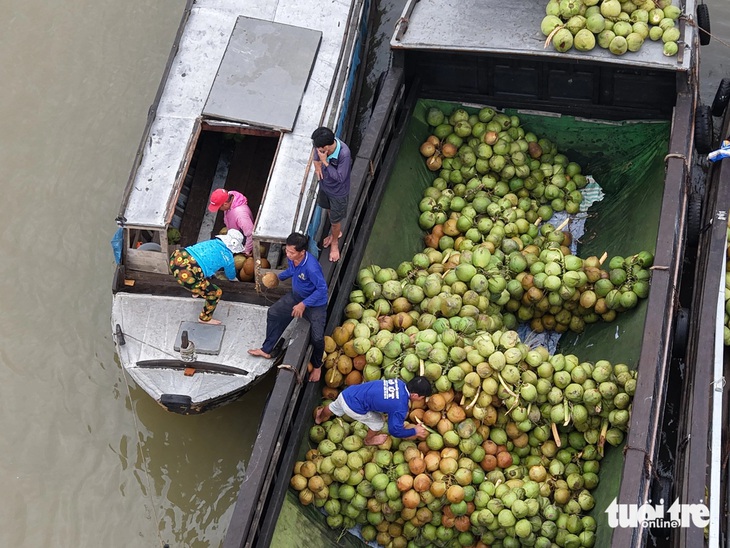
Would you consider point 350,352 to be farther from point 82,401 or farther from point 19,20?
point 19,20

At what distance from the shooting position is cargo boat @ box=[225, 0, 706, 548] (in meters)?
6.82

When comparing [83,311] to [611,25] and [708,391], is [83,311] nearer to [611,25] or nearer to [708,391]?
[611,25]

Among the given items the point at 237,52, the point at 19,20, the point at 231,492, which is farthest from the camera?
the point at 19,20

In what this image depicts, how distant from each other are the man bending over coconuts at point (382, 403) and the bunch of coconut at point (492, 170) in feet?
8.15

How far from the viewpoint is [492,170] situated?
9.01 meters

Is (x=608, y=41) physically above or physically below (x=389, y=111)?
above

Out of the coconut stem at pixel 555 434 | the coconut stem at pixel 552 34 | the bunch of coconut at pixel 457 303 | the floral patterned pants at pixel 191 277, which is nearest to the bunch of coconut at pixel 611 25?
the coconut stem at pixel 552 34

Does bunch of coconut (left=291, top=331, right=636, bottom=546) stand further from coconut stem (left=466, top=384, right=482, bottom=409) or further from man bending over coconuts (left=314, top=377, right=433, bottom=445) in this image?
man bending over coconuts (left=314, top=377, right=433, bottom=445)

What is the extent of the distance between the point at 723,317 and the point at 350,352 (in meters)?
3.06

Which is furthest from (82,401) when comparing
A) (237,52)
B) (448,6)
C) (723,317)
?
(723,317)

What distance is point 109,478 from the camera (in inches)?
343

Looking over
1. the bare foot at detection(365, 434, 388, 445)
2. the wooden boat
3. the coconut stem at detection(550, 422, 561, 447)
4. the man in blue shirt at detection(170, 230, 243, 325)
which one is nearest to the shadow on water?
the wooden boat

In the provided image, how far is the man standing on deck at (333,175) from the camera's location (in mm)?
7379

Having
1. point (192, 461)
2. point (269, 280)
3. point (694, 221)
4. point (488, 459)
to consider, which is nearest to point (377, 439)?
point (488, 459)
